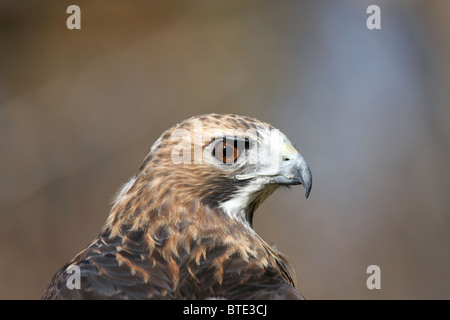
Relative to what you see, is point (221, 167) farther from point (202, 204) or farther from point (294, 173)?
point (294, 173)

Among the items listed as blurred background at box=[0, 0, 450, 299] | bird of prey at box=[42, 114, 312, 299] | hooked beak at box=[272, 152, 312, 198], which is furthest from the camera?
blurred background at box=[0, 0, 450, 299]

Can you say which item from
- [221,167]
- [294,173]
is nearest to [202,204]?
[221,167]

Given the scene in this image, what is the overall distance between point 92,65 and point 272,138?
479 centimetres

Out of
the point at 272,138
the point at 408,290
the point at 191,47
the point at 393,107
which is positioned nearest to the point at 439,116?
the point at 393,107

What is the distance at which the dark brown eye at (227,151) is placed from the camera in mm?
2918

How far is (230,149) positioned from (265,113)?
15.6 ft

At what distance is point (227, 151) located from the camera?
9.61 feet

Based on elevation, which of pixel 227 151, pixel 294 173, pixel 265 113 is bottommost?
pixel 294 173

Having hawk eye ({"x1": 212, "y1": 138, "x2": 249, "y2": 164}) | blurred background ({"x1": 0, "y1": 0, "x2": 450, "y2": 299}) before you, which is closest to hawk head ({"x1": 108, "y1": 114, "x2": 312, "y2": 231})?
hawk eye ({"x1": 212, "y1": 138, "x2": 249, "y2": 164})

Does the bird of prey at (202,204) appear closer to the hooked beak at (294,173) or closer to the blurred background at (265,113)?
the hooked beak at (294,173)

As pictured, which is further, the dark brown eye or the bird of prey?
the dark brown eye

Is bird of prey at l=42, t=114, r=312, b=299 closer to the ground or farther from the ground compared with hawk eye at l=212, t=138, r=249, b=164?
closer to the ground

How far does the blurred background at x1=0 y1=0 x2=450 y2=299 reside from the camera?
7031 mm

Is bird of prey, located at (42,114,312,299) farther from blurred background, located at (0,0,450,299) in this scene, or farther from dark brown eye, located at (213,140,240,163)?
blurred background, located at (0,0,450,299)
